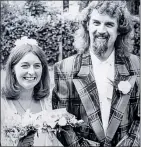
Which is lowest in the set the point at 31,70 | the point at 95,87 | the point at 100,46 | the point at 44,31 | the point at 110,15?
the point at 95,87

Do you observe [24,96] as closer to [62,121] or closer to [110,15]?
[62,121]

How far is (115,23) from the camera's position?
221 centimetres

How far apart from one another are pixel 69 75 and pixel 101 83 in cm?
23

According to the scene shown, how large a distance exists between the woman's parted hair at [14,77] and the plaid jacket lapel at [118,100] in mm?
468

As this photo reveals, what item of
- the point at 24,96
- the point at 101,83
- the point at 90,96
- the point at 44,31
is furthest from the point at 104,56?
the point at 24,96

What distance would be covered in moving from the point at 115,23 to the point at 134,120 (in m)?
0.68

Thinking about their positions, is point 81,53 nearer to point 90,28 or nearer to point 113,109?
point 90,28

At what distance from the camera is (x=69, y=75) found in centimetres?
222

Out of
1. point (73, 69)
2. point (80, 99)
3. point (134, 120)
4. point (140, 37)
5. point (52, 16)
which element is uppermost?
point (52, 16)

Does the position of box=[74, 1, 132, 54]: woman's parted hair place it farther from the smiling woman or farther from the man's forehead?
→ the smiling woman

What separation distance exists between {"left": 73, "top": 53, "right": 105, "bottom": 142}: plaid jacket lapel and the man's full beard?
5.1 inches

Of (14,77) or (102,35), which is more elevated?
(102,35)

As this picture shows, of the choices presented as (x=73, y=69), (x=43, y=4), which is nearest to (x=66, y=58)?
(x=73, y=69)

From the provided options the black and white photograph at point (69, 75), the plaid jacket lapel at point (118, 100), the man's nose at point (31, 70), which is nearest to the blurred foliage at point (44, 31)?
the black and white photograph at point (69, 75)
